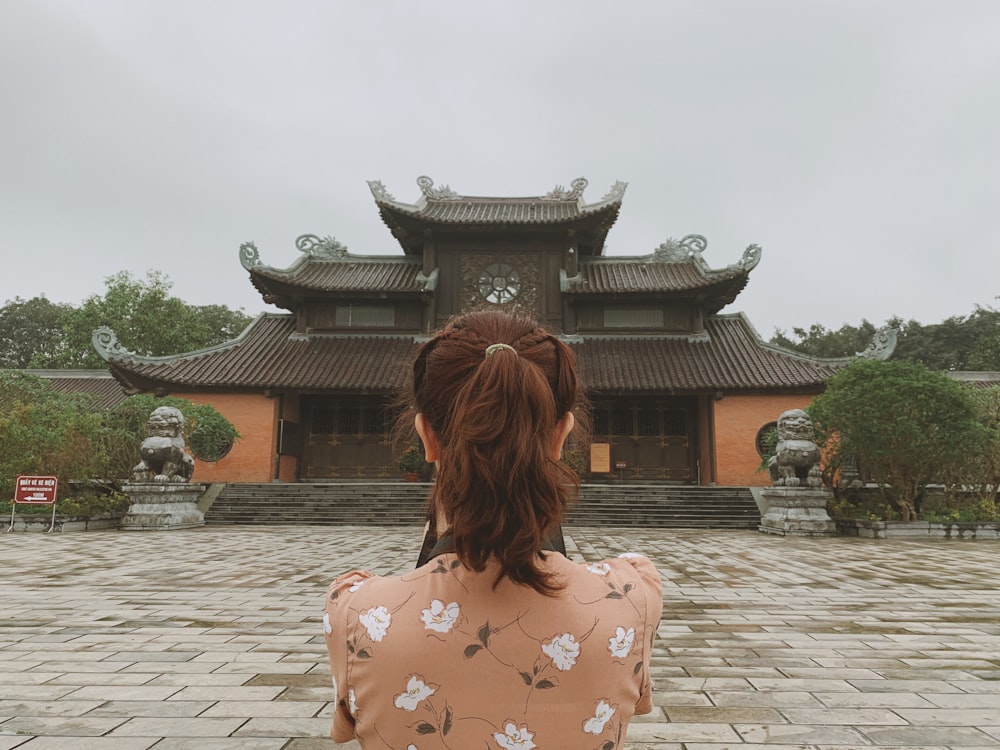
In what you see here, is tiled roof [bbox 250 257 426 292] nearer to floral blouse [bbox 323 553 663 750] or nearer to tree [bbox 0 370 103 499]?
tree [bbox 0 370 103 499]

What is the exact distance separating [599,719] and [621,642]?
0.12m

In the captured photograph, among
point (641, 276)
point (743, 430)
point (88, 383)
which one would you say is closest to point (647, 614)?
point (743, 430)

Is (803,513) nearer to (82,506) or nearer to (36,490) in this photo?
(36,490)

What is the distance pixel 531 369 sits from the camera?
0.99 meters

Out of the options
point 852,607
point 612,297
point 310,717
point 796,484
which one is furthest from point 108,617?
point 612,297

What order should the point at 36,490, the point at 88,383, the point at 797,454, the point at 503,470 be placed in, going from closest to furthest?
the point at 503,470 < the point at 36,490 < the point at 797,454 < the point at 88,383

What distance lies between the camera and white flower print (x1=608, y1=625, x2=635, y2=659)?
1008 millimetres

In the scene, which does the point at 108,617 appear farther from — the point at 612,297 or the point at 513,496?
the point at 612,297

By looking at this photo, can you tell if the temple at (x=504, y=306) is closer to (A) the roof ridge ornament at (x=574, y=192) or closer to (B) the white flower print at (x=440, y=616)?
(A) the roof ridge ornament at (x=574, y=192)

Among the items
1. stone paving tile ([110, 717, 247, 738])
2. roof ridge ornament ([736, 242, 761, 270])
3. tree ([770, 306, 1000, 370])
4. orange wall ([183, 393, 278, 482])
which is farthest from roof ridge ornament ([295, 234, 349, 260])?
tree ([770, 306, 1000, 370])

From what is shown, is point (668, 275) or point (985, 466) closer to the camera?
point (985, 466)

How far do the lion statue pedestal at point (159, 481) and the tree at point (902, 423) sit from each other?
11.6m

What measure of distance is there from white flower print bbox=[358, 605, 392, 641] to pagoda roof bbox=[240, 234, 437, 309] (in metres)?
17.0

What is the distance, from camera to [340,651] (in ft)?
3.35
